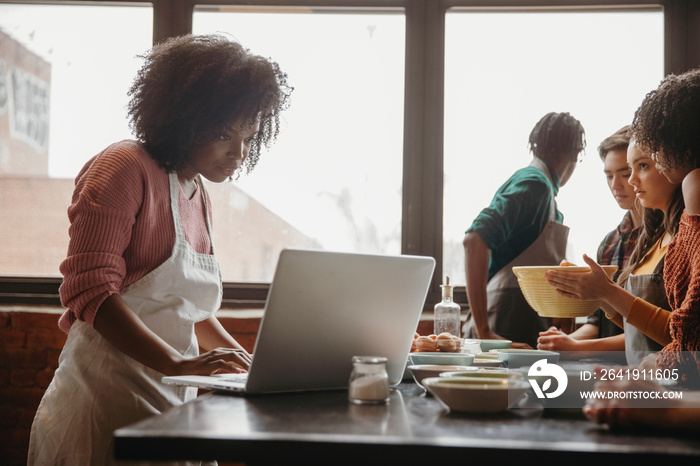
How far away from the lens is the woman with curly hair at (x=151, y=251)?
126 cm

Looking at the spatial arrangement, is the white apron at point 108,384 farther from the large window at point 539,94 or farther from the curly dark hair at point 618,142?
the large window at point 539,94

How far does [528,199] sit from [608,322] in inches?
20.4

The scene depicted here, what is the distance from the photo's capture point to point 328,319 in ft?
3.49

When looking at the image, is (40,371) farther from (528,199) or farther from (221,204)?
Answer: (528,199)

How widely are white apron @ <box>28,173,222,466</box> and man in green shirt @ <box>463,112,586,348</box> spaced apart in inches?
51.8

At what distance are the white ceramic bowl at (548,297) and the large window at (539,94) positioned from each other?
1215 mm

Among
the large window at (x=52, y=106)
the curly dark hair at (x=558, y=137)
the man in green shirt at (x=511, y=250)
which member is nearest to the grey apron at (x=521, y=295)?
the man in green shirt at (x=511, y=250)

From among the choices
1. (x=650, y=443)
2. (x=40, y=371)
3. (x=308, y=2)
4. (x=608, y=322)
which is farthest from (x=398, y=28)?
(x=650, y=443)

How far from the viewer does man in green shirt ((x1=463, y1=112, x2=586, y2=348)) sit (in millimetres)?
2441

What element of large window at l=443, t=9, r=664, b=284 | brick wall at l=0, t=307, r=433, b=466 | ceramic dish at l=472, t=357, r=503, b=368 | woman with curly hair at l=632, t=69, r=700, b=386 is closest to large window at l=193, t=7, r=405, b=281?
large window at l=443, t=9, r=664, b=284

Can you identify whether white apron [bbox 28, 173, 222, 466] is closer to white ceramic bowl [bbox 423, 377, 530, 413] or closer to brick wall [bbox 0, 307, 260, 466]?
white ceramic bowl [bbox 423, 377, 530, 413]

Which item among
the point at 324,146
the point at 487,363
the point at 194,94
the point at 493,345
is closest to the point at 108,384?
the point at 194,94

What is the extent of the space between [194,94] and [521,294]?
57.5 inches

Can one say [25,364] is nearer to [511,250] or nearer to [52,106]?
[52,106]
